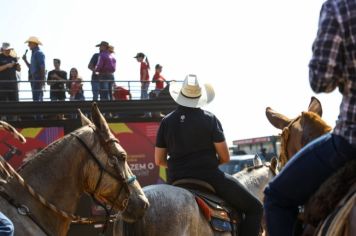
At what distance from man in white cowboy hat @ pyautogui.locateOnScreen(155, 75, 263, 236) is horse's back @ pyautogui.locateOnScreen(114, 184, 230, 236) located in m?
0.41

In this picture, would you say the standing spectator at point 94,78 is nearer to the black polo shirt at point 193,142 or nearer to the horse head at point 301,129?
the black polo shirt at point 193,142

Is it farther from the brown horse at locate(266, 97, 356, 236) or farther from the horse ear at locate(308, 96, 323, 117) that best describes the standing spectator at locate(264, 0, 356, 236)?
the horse ear at locate(308, 96, 323, 117)

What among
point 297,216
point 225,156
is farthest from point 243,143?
point 297,216

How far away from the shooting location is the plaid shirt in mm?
2939

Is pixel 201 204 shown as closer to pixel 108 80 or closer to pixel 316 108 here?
pixel 316 108

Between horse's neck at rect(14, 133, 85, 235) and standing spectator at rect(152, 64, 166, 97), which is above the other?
horse's neck at rect(14, 133, 85, 235)

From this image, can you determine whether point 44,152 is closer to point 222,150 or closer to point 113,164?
point 113,164

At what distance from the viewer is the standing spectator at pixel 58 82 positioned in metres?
15.6

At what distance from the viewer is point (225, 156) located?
6.51 metres

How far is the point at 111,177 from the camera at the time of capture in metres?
5.77

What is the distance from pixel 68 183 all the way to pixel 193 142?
1458mm

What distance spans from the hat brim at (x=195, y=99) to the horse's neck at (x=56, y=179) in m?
1.44

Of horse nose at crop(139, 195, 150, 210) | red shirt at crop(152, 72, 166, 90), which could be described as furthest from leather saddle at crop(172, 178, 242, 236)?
red shirt at crop(152, 72, 166, 90)

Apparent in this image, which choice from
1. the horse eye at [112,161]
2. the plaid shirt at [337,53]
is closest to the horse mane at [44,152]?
the horse eye at [112,161]
